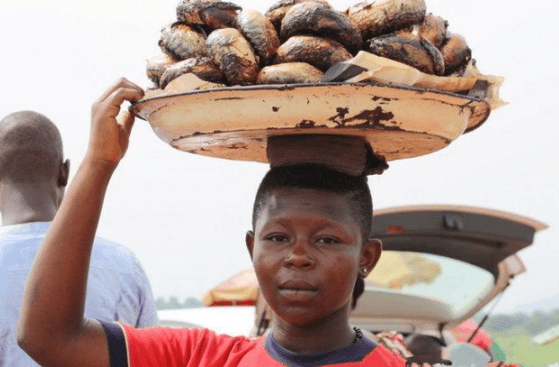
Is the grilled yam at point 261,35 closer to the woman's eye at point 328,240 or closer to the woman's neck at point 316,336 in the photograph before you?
the woman's eye at point 328,240

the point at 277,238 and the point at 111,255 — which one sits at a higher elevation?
the point at 277,238

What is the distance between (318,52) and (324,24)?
0.09m

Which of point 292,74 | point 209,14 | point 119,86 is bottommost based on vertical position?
point 119,86

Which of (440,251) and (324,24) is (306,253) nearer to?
(324,24)

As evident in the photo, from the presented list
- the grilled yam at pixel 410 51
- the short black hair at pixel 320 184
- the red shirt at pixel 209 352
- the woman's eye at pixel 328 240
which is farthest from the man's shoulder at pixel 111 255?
the grilled yam at pixel 410 51

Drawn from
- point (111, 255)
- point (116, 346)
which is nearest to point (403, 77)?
point (116, 346)

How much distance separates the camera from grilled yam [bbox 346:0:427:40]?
2689 millimetres

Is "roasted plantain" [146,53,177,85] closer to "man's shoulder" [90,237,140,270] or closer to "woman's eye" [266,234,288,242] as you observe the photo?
"woman's eye" [266,234,288,242]

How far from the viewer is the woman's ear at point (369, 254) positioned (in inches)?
116

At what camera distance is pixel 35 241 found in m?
3.85

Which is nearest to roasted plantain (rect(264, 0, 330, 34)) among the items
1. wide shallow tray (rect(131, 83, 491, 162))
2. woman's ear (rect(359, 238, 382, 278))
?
wide shallow tray (rect(131, 83, 491, 162))

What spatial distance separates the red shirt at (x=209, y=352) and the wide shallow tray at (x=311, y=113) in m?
0.53

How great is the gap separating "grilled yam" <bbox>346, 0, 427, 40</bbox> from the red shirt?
2.77ft

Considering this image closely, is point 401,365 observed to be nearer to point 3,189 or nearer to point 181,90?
point 181,90
